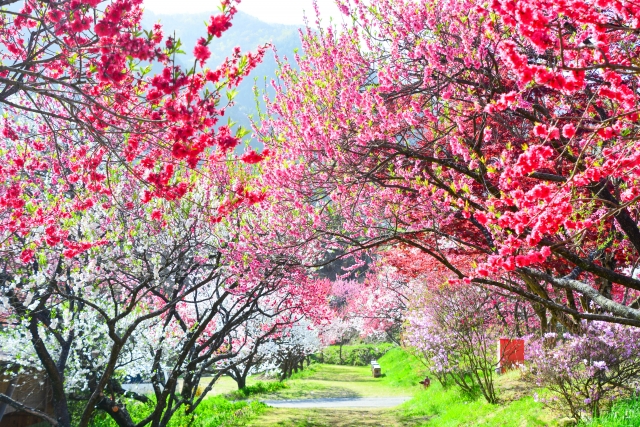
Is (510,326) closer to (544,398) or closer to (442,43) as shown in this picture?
(544,398)

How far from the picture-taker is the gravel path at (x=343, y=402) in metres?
18.1

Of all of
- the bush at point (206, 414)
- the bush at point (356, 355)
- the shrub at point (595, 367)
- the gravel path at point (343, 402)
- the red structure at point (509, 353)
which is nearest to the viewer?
the shrub at point (595, 367)

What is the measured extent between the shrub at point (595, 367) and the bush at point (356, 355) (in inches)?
1305

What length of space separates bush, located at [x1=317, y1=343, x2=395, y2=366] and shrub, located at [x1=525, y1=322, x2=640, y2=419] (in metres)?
33.1

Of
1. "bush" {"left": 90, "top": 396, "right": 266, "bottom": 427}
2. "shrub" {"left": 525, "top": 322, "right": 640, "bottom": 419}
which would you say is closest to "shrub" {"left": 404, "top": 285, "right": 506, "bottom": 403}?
"shrub" {"left": 525, "top": 322, "right": 640, "bottom": 419}

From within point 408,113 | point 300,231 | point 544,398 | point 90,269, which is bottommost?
point 544,398

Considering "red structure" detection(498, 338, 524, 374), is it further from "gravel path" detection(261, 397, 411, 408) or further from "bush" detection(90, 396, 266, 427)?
"bush" detection(90, 396, 266, 427)

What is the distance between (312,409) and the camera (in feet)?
55.3

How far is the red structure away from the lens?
528 inches

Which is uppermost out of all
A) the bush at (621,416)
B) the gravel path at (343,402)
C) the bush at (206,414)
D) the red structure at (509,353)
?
the red structure at (509,353)

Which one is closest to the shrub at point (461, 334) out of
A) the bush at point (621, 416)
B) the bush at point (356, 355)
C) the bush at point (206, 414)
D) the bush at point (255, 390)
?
the bush at point (621, 416)

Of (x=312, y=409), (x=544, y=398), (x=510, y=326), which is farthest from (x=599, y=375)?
(x=312, y=409)

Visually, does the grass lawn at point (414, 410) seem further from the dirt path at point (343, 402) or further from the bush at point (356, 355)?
the bush at point (356, 355)

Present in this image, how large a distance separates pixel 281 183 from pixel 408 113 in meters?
2.37
